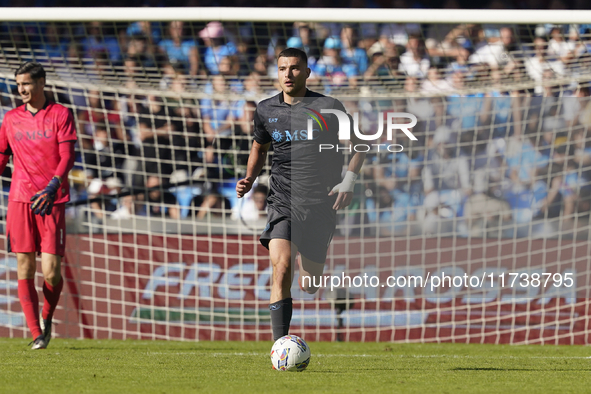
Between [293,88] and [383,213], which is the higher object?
[293,88]

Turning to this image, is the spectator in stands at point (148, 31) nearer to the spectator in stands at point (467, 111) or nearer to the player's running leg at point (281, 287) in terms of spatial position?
the spectator in stands at point (467, 111)

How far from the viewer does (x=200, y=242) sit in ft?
25.8

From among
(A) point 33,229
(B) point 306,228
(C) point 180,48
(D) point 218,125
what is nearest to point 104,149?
(D) point 218,125

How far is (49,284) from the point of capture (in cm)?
579

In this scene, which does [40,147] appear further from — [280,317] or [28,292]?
[280,317]

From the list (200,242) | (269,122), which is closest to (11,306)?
(200,242)

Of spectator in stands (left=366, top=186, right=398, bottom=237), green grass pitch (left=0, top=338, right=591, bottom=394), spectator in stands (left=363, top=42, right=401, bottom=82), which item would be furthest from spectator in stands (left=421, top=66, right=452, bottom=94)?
green grass pitch (left=0, top=338, right=591, bottom=394)

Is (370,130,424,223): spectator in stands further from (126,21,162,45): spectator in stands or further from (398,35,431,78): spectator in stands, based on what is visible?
(126,21,162,45): spectator in stands

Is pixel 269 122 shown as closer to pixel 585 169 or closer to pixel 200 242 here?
pixel 200 242

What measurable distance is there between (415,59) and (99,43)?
3035mm

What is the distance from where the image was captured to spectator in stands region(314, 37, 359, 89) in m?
7.32

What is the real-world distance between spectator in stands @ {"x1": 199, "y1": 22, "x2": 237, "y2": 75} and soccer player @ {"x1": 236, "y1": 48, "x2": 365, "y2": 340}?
2781mm

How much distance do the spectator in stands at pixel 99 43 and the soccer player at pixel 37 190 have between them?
138 centimetres

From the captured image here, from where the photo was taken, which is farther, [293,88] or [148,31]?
[148,31]
